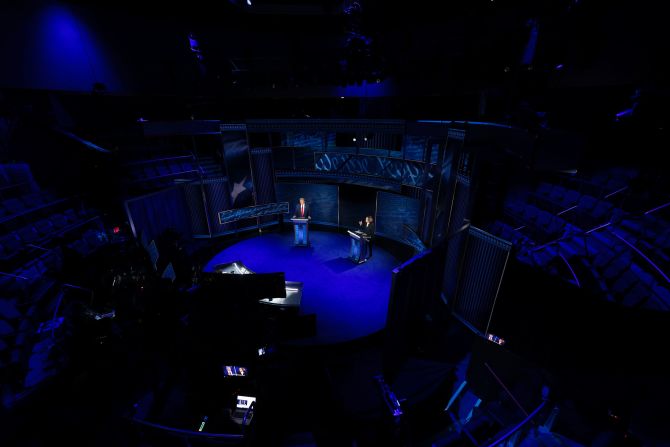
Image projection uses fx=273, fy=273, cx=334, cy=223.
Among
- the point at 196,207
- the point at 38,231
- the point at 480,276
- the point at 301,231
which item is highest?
the point at 38,231

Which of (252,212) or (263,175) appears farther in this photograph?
(263,175)

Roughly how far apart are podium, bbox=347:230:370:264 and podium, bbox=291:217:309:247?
218 centimetres

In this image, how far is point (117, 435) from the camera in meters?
4.55

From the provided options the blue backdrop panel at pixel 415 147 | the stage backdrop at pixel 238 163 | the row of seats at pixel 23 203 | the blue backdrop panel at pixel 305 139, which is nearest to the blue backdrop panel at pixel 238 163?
the stage backdrop at pixel 238 163

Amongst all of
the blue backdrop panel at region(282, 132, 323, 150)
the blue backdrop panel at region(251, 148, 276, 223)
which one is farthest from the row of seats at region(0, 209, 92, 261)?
the blue backdrop panel at region(282, 132, 323, 150)

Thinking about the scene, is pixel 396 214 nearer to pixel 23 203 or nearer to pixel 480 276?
pixel 480 276

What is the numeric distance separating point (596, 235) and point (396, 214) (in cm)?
681

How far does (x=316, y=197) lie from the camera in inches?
543

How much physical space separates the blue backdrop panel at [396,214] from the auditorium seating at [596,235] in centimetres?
373

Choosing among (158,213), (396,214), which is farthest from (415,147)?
(158,213)

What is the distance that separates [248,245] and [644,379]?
12022mm

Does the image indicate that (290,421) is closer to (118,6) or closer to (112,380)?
(112,380)

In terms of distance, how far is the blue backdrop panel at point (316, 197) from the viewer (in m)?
13.6

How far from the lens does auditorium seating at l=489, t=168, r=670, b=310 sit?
5344mm
